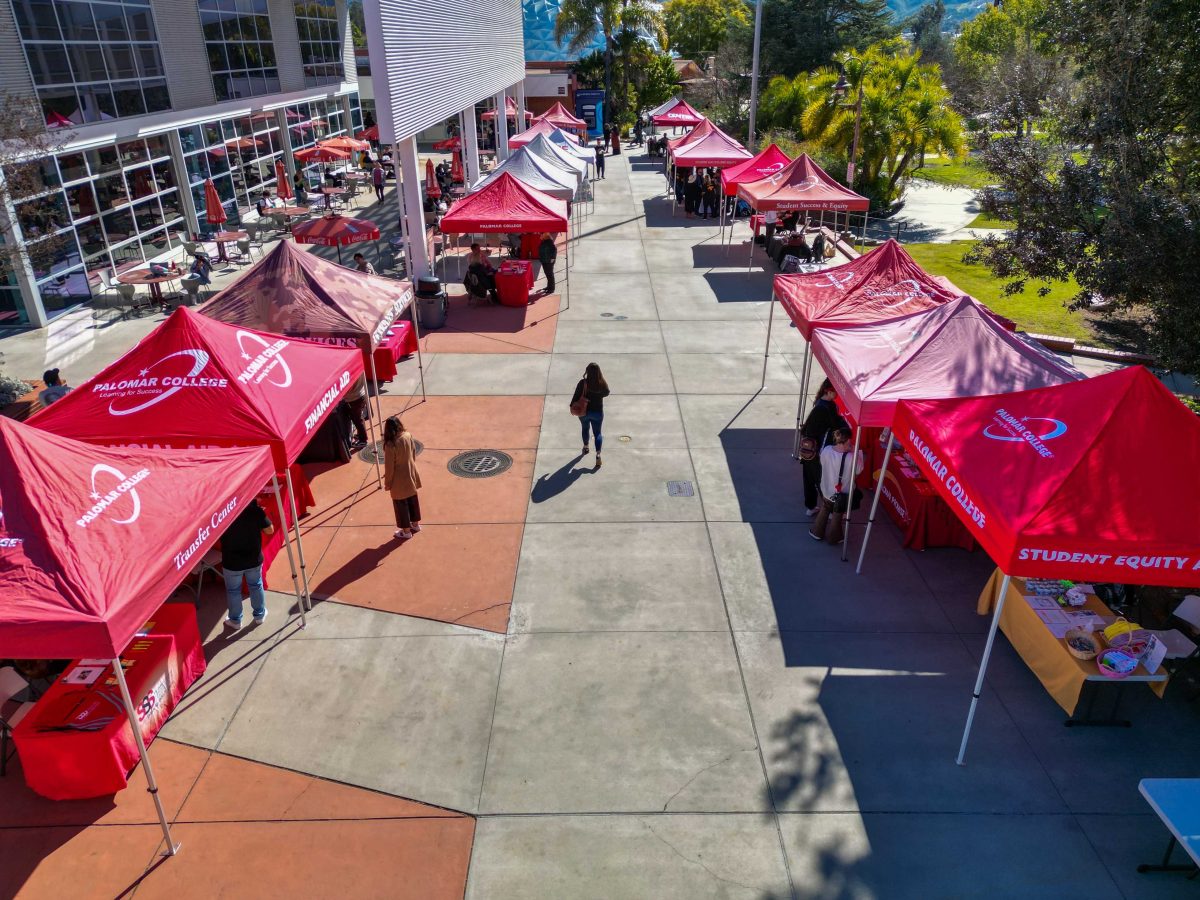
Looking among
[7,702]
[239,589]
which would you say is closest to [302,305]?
[239,589]

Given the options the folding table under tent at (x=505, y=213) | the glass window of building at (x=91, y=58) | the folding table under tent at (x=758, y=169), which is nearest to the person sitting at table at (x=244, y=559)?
the folding table under tent at (x=505, y=213)

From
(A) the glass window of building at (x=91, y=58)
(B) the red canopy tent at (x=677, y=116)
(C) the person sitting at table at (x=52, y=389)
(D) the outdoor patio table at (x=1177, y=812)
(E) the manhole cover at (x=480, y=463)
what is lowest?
(E) the manhole cover at (x=480, y=463)

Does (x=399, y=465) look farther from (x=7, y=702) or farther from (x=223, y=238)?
(x=223, y=238)

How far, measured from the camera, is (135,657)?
7.00 meters

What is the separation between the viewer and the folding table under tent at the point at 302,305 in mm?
10859

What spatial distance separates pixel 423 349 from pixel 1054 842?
525 inches

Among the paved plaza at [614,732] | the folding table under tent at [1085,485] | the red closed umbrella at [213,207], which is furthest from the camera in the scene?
the red closed umbrella at [213,207]

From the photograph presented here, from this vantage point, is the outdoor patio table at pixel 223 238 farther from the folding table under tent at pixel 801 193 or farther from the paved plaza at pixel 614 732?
the folding table under tent at pixel 801 193

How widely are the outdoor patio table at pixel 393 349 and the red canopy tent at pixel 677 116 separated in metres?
28.7

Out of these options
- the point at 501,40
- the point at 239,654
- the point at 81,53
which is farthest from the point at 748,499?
the point at 501,40

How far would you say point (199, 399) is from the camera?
8180mm

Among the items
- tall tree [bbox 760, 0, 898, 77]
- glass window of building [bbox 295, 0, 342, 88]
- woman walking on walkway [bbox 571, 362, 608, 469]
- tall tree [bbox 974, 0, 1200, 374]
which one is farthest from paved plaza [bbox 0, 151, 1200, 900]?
tall tree [bbox 760, 0, 898, 77]

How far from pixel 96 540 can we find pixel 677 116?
128 ft

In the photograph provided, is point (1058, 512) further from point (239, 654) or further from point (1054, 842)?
point (239, 654)
